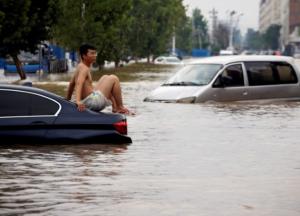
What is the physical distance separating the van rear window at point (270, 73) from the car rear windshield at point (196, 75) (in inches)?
34.6

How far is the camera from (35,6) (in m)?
41.2

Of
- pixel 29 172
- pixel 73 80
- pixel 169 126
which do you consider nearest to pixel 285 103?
pixel 169 126

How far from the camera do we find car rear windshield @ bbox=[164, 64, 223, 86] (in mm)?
25562

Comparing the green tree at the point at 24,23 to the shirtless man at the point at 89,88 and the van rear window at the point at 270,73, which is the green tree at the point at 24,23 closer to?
the van rear window at the point at 270,73

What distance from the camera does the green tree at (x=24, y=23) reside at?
A: 38.8m

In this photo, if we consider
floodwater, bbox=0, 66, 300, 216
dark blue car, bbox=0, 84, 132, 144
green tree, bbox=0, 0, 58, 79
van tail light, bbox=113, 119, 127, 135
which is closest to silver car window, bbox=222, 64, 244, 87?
floodwater, bbox=0, 66, 300, 216

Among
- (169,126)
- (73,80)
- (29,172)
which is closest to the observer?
(29,172)

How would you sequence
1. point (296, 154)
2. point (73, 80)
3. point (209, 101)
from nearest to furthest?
point (296, 154)
point (73, 80)
point (209, 101)

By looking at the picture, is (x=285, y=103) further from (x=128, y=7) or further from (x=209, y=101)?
(x=128, y=7)

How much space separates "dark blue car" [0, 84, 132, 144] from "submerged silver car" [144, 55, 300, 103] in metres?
10.4

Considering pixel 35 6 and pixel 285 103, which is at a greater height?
pixel 35 6

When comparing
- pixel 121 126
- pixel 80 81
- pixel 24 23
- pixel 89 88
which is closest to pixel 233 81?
pixel 89 88

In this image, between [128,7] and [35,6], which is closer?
[35,6]

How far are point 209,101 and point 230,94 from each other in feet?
1.88
